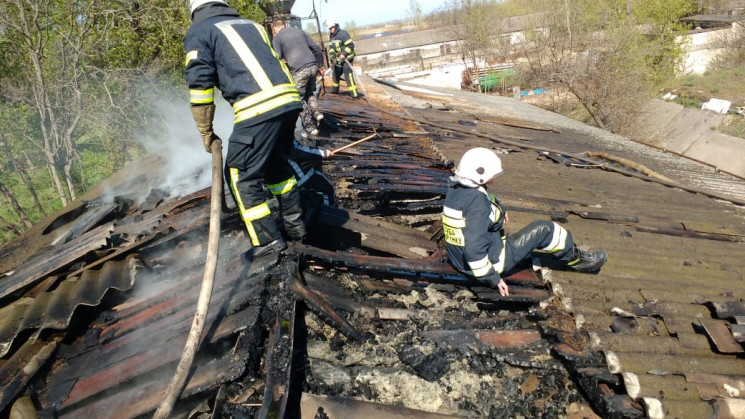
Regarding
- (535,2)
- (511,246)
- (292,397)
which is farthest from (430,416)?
(535,2)

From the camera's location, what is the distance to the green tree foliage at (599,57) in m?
20.5

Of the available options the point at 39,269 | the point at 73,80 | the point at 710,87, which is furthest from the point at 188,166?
the point at 710,87

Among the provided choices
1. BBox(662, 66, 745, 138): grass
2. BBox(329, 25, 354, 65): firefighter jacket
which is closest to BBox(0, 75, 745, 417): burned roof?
BBox(329, 25, 354, 65): firefighter jacket

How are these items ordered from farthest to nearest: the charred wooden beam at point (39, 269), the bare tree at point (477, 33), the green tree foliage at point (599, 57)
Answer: the bare tree at point (477, 33), the green tree foliage at point (599, 57), the charred wooden beam at point (39, 269)

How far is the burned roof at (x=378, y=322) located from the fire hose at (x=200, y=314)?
11 centimetres

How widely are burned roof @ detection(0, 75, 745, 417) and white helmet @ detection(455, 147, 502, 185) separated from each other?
2.28 ft

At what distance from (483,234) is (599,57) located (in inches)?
935

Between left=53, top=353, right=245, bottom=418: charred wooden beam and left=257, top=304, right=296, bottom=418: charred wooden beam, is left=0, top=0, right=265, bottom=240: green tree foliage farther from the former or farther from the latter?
left=257, top=304, right=296, bottom=418: charred wooden beam

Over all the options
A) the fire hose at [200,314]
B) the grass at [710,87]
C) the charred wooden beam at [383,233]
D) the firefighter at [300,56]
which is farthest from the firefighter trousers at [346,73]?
the grass at [710,87]

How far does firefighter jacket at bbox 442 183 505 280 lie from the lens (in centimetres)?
270

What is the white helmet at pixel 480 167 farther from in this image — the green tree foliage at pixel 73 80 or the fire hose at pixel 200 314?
the green tree foliage at pixel 73 80

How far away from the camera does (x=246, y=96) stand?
9.48 ft

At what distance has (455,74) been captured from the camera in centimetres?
3972

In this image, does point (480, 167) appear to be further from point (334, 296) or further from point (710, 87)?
point (710, 87)
